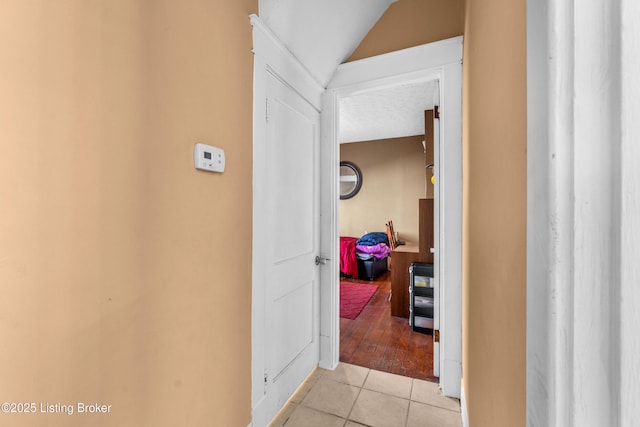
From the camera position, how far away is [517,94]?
635 millimetres

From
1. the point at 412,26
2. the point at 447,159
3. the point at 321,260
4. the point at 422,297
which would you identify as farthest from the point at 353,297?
the point at 412,26

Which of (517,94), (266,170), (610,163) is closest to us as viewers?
(610,163)

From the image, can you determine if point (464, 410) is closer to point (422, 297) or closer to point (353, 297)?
point (422, 297)

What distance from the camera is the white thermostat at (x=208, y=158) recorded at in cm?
117

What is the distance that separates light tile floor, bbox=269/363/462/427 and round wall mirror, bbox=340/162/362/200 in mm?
4339

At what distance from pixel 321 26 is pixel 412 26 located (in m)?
0.69

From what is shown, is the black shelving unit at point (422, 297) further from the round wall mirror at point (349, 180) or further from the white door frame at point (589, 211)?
the round wall mirror at point (349, 180)

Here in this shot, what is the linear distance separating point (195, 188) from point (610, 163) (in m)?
1.19

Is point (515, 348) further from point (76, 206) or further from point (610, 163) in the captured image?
point (76, 206)

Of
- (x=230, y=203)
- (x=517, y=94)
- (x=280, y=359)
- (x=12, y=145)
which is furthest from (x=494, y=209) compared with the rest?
(x=280, y=359)

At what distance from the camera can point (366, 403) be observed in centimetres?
182

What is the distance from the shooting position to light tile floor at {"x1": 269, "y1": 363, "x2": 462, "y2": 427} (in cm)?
167

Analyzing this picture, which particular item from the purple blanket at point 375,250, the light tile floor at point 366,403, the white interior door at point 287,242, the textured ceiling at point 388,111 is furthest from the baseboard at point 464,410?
the purple blanket at point 375,250

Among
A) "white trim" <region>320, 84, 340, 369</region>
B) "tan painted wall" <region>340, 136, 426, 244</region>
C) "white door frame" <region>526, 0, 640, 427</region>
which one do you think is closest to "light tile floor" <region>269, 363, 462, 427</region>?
"white trim" <region>320, 84, 340, 369</region>
